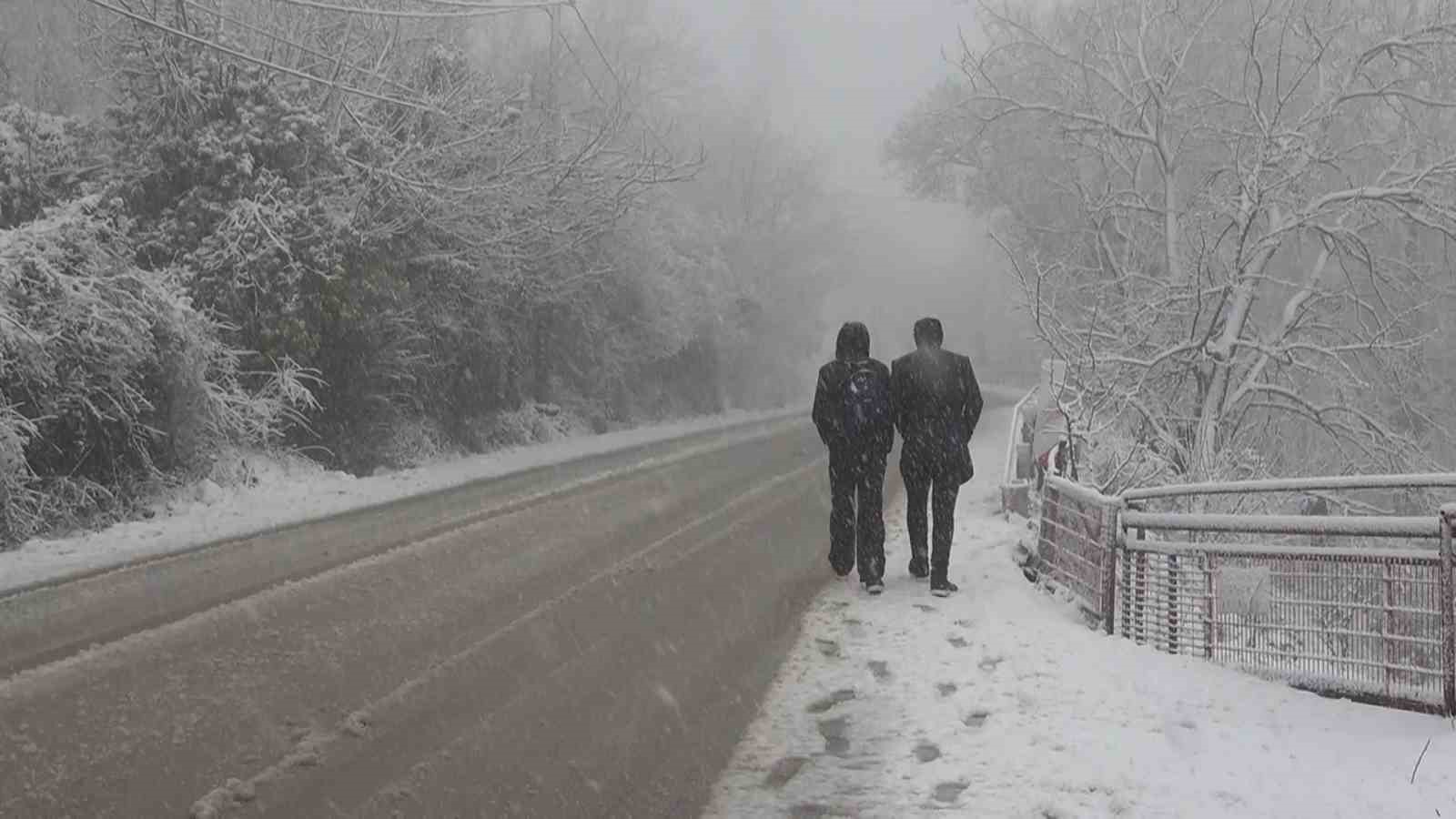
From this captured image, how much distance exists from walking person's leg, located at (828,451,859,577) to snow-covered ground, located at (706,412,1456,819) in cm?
145

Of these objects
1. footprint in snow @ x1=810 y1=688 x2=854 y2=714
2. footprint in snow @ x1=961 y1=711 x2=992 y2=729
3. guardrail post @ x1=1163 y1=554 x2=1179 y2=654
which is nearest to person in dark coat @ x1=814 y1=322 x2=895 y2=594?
guardrail post @ x1=1163 y1=554 x2=1179 y2=654

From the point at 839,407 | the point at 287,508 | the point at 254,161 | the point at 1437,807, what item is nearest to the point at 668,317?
the point at 254,161

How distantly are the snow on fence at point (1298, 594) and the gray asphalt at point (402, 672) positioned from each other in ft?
7.21

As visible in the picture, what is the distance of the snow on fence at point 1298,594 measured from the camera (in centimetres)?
580

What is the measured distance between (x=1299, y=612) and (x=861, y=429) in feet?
10.9

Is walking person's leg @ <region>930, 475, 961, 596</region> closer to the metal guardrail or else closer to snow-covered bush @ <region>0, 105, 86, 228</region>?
the metal guardrail

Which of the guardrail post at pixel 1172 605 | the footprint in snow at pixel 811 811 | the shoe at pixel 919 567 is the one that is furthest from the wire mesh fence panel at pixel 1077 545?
the footprint in snow at pixel 811 811

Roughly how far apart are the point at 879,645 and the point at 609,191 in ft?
59.8

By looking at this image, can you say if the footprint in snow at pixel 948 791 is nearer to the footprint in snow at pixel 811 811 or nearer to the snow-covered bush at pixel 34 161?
the footprint in snow at pixel 811 811

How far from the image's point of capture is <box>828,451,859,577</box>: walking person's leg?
8.87 metres

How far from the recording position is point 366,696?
18.6 ft

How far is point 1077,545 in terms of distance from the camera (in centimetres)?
852

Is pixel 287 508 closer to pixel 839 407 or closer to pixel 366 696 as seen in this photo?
pixel 839 407

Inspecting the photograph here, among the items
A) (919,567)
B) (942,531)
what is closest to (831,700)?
(942,531)
